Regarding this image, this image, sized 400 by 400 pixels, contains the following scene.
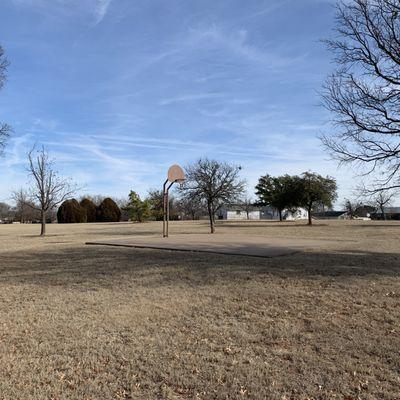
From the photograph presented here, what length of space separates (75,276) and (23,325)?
3581mm

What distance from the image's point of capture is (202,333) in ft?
17.1

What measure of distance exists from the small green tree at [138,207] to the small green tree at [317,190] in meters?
21.6

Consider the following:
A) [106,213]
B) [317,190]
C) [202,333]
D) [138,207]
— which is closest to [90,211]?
[106,213]

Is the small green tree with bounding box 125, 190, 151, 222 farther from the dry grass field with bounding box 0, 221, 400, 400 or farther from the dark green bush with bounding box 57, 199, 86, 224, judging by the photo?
the dry grass field with bounding box 0, 221, 400, 400

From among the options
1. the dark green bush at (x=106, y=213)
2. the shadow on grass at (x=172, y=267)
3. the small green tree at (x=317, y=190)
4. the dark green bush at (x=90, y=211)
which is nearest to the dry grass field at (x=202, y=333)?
the shadow on grass at (x=172, y=267)

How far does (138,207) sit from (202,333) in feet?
169

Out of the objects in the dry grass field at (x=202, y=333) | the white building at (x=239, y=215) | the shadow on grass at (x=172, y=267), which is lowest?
the dry grass field at (x=202, y=333)

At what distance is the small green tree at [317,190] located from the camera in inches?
1683

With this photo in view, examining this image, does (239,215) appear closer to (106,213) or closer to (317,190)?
(106,213)

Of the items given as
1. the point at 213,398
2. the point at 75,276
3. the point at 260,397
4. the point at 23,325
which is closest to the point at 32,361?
the point at 23,325

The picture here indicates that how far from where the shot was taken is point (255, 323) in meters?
5.63

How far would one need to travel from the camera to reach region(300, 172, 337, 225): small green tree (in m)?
42.8

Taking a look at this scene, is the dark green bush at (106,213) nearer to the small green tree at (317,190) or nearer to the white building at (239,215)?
the white building at (239,215)

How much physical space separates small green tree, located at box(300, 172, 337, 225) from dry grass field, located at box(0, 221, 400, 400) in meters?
34.0
